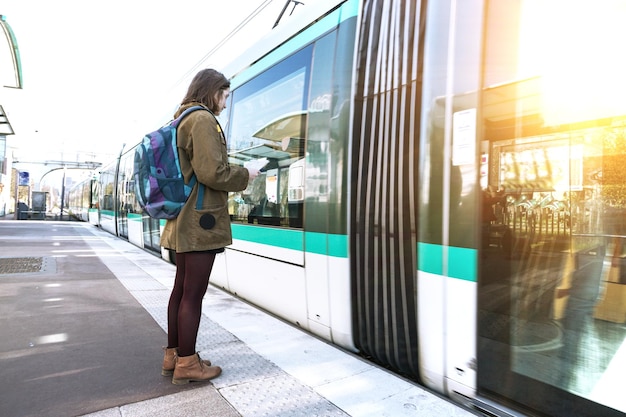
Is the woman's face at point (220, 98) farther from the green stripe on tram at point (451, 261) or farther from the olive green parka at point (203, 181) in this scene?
the green stripe on tram at point (451, 261)

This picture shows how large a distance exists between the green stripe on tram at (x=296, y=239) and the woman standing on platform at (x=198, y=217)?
0.79 metres

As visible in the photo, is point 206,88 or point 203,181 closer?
point 203,181

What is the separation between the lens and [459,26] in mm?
2102

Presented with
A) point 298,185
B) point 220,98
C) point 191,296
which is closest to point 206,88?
point 220,98

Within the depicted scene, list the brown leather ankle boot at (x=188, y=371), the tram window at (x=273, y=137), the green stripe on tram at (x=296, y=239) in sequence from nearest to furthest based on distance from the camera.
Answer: the brown leather ankle boot at (x=188, y=371)
the green stripe on tram at (x=296, y=239)
the tram window at (x=273, y=137)

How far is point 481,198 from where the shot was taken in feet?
6.61

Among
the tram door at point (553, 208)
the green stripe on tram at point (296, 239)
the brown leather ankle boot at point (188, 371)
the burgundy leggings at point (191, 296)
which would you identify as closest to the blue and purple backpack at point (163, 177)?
the burgundy leggings at point (191, 296)

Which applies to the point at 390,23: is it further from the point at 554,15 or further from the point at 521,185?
the point at 521,185

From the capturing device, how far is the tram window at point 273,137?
3.31 m

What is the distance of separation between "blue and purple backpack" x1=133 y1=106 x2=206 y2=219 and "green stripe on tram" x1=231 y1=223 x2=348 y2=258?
→ 101 centimetres

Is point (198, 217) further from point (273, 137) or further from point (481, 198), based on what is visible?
point (273, 137)

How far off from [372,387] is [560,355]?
1.02 metres

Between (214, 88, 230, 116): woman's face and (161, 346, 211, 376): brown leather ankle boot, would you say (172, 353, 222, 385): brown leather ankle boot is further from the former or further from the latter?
(214, 88, 230, 116): woman's face

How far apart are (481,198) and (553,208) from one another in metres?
0.33
